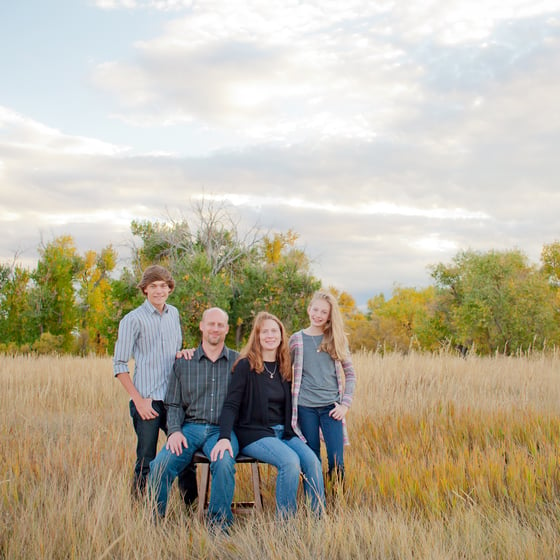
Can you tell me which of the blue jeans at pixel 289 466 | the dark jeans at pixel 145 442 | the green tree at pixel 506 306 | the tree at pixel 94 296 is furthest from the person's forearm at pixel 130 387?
the tree at pixel 94 296

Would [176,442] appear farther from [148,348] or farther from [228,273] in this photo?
[228,273]

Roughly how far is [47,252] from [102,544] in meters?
27.0

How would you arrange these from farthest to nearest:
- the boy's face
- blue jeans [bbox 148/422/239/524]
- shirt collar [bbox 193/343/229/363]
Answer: the boy's face
shirt collar [bbox 193/343/229/363]
blue jeans [bbox 148/422/239/524]

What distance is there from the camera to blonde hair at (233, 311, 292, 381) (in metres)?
4.23

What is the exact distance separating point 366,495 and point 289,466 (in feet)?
3.39

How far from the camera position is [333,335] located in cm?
451

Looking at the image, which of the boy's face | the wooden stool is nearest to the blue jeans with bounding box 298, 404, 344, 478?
the wooden stool

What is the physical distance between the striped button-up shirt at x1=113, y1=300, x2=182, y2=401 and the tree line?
51.5 feet

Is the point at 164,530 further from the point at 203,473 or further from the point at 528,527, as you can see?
the point at 528,527

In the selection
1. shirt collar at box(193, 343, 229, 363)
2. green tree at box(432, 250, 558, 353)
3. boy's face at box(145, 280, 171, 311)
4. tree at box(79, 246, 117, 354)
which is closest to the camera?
shirt collar at box(193, 343, 229, 363)

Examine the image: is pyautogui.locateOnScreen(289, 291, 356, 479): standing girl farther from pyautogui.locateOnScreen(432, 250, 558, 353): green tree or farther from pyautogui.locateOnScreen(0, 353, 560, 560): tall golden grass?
pyautogui.locateOnScreen(432, 250, 558, 353): green tree

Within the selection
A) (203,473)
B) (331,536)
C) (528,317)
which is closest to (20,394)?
(203,473)

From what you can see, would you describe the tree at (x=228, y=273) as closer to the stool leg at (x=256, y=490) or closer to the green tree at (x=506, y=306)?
the green tree at (x=506, y=306)

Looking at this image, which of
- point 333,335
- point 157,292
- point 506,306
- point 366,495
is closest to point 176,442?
point 157,292
